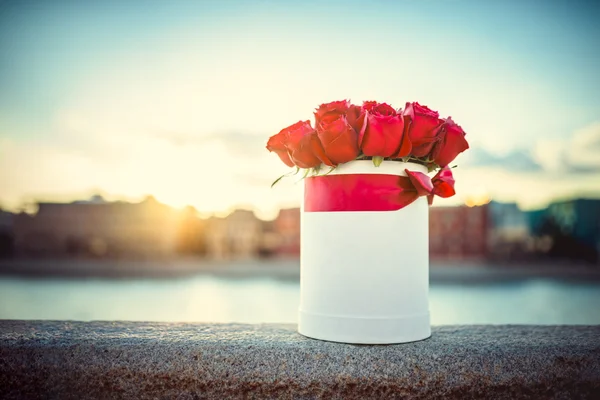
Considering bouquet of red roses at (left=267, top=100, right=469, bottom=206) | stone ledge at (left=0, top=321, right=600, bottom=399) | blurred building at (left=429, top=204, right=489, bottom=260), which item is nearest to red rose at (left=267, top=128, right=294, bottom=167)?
bouquet of red roses at (left=267, top=100, right=469, bottom=206)

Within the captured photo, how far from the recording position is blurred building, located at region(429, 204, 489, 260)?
44.7 meters

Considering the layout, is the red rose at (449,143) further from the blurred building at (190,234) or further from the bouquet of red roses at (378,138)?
the blurred building at (190,234)

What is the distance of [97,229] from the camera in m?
51.0

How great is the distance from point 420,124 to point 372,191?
8.1 inches

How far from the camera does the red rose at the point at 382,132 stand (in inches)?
50.9

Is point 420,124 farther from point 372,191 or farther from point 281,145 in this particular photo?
point 281,145

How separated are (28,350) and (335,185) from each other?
0.88 metres

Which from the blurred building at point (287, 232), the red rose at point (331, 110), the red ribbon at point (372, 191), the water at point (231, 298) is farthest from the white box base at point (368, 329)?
the blurred building at point (287, 232)

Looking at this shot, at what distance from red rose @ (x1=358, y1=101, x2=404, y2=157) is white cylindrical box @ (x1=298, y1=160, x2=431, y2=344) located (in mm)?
49

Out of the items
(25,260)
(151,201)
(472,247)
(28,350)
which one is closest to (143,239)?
(151,201)

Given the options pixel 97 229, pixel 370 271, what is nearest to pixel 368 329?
pixel 370 271

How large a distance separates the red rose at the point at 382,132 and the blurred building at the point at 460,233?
44.1m

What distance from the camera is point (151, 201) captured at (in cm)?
5159

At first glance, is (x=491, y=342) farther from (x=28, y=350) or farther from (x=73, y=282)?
(x=73, y=282)
